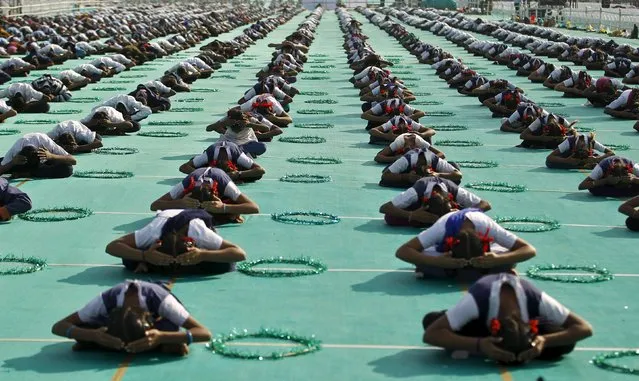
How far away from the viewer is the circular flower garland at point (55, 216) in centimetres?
1773

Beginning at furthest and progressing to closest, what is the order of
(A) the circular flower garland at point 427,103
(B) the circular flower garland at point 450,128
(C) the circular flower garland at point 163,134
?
(A) the circular flower garland at point 427,103
(B) the circular flower garland at point 450,128
(C) the circular flower garland at point 163,134

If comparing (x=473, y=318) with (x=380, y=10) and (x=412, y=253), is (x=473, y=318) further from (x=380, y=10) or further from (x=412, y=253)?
(x=380, y=10)

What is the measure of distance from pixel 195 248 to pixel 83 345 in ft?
9.59

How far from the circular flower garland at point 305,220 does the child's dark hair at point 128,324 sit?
23.9 feet

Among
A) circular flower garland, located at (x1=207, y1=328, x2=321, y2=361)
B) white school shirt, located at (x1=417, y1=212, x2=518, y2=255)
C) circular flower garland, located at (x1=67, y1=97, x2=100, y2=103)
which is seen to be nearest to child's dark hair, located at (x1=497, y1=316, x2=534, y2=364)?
circular flower garland, located at (x1=207, y1=328, x2=321, y2=361)

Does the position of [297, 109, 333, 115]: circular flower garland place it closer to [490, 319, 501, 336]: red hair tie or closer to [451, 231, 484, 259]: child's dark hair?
[451, 231, 484, 259]: child's dark hair

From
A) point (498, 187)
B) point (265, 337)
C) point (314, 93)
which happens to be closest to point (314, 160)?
point (498, 187)

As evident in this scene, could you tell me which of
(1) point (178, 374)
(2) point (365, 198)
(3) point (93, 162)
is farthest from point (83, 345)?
(3) point (93, 162)

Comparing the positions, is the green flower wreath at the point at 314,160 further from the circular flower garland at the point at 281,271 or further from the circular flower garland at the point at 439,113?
the circular flower garland at the point at 439,113

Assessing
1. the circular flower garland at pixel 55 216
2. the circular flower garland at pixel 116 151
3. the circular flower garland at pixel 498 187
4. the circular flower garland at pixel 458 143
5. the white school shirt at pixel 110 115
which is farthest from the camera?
the white school shirt at pixel 110 115

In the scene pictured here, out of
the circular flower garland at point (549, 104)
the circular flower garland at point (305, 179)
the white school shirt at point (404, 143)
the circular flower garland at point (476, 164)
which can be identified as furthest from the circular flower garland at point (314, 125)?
the circular flower garland at point (305, 179)

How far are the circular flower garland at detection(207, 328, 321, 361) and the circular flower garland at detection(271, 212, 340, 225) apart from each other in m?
6.01

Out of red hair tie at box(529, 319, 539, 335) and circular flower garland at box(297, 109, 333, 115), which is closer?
red hair tie at box(529, 319, 539, 335)

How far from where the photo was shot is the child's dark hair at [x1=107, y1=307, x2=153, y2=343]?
10.7 meters
